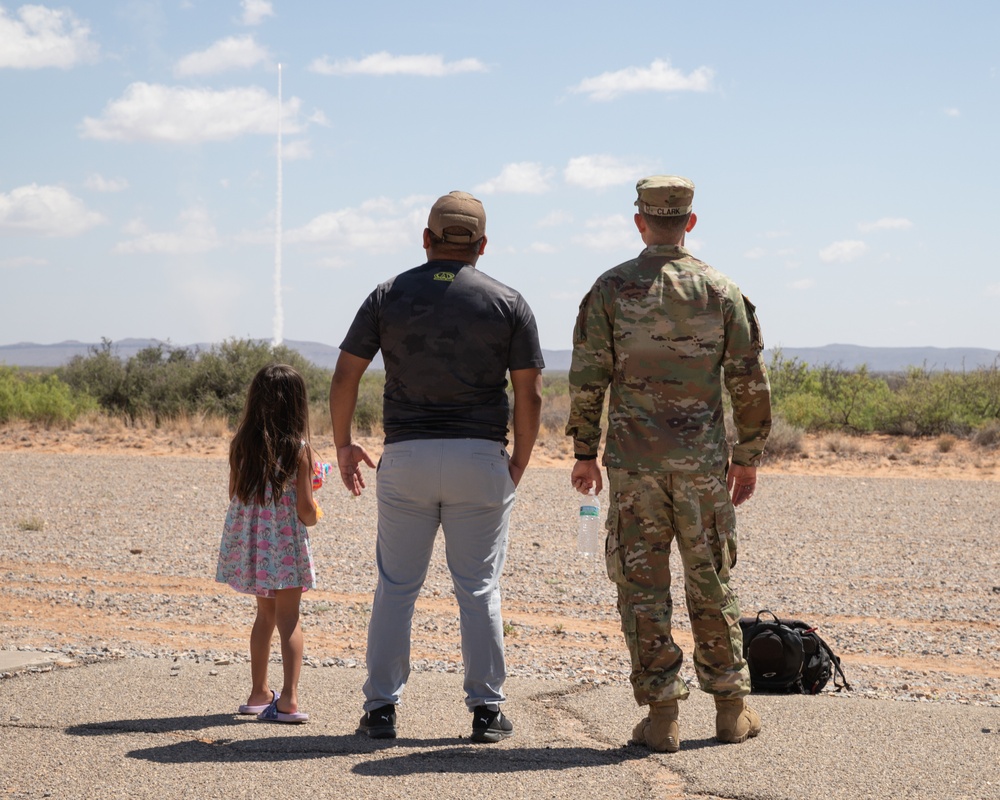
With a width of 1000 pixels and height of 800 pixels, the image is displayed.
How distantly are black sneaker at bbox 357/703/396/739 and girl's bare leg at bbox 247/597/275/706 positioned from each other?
0.59 meters

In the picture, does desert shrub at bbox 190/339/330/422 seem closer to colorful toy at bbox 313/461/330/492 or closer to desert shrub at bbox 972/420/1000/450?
desert shrub at bbox 972/420/1000/450

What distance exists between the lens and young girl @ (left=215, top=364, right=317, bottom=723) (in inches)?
193

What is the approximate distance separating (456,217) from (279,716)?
7.18 ft

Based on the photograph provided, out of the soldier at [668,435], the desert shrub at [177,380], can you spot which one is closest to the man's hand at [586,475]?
the soldier at [668,435]

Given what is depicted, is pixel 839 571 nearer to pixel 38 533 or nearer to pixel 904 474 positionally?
pixel 38 533

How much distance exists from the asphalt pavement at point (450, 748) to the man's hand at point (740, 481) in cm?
96

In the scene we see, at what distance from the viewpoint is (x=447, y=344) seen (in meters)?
4.44

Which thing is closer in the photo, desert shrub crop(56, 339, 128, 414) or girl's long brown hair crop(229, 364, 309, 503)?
girl's long brown hair crop(229, 364, 309, 503)

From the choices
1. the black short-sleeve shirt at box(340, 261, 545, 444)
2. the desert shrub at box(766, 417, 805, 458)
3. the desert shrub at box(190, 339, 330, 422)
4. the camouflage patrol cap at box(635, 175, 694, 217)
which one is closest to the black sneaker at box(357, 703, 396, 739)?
the black short-sleeve shirt at box(340, 261, 545, 444)

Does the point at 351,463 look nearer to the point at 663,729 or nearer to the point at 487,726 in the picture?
the point at 487,726

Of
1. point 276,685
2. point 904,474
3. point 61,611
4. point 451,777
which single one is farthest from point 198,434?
point 451,777

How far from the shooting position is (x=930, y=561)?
448 inches

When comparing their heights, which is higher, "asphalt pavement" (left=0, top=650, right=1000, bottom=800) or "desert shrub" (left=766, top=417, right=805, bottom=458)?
"desert shrub" (left=766, top=417, right=805, bottom=458)

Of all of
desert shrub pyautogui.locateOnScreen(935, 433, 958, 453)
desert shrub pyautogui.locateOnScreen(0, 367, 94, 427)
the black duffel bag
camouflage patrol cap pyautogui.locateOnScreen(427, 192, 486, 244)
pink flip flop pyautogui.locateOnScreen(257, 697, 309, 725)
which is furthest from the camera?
desert shrub pyautogui.locateOnScreen(0, 367, 94, 427)
